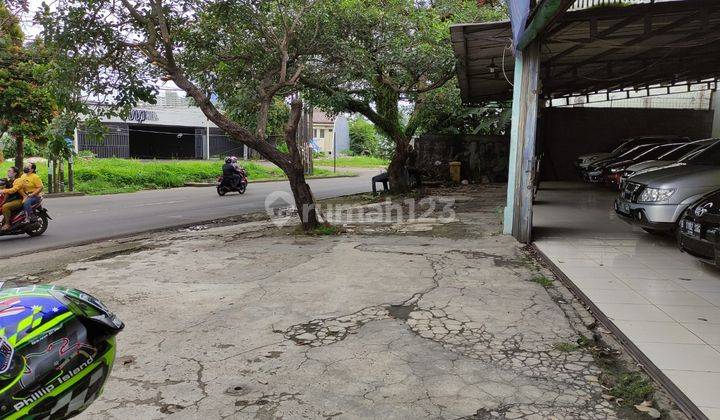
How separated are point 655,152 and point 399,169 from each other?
7482 mm

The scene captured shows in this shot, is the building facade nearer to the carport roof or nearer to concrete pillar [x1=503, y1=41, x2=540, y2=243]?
the carport roof

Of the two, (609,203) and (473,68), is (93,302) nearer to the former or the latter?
(473,68)

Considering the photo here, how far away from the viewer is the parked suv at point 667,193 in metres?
7.34

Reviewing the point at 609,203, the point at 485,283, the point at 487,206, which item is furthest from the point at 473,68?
the point at 485,283

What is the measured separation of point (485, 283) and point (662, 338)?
2091 millimetres

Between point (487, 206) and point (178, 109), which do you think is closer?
point (487, 206)

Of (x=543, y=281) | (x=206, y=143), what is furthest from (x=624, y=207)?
(x=206, y=143)

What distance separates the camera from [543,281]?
245 inches

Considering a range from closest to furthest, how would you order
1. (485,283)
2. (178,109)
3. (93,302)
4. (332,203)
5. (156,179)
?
(93,302), (485,283), (332,203), (156,179), (178,109)

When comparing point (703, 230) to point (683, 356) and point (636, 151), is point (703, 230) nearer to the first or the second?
point (683, 356)

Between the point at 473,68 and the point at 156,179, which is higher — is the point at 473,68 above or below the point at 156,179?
above

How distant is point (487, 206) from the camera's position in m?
13.8

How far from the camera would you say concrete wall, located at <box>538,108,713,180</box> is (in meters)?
19.8

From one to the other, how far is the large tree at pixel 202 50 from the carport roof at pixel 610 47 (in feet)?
12.1
